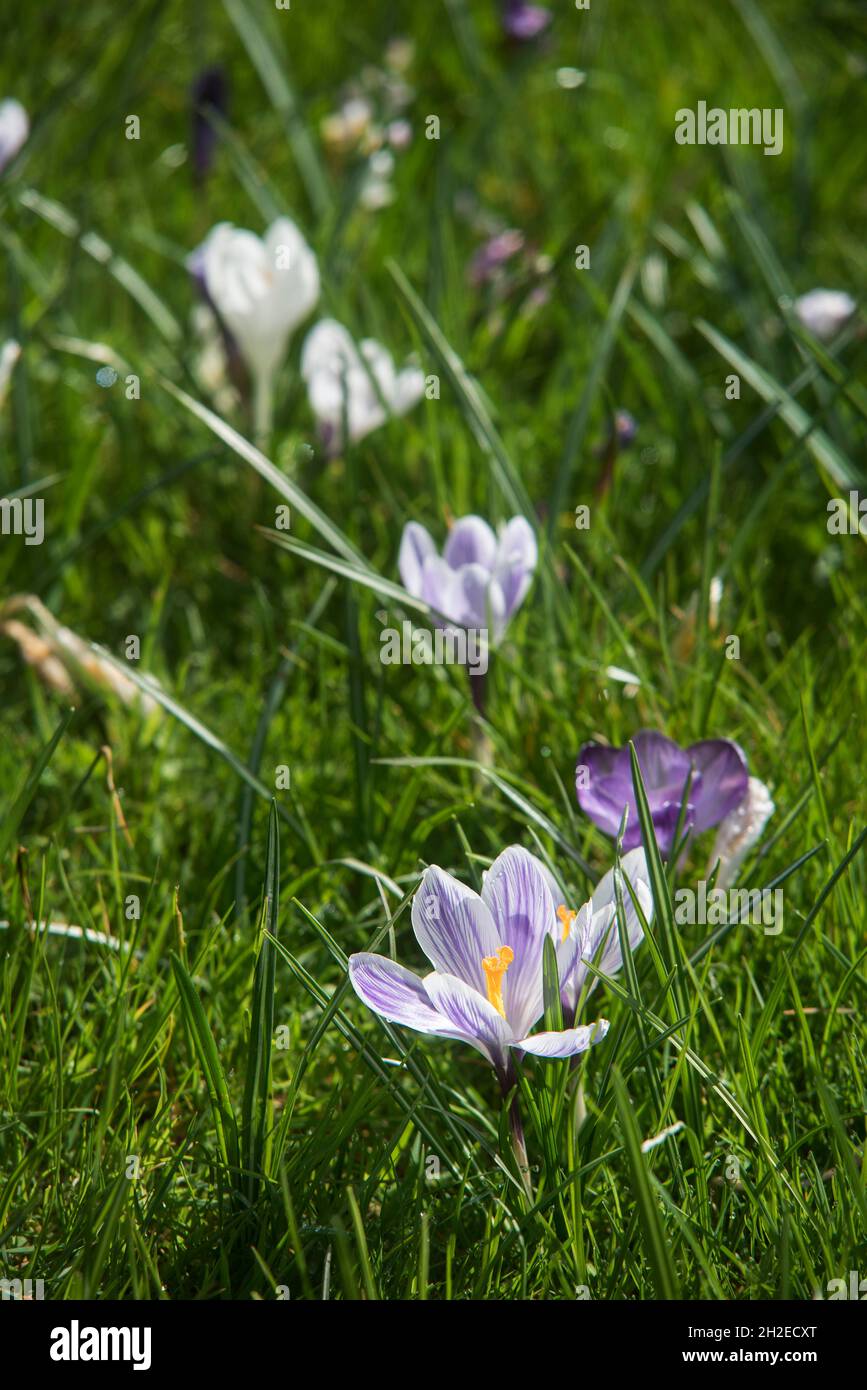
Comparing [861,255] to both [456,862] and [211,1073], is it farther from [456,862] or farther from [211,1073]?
[211,1073]

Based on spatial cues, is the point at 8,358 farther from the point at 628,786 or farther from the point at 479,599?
the point at 628,786

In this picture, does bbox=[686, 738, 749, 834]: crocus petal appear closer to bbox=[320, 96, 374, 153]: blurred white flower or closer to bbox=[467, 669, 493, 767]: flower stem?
bbox=[467, 669, 493, 767]: flower stem

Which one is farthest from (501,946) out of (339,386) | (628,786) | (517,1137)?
(339,386)

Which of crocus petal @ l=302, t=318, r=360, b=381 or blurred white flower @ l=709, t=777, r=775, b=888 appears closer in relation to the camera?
blurred white flower @ l=709, t=777, r=775, b=888

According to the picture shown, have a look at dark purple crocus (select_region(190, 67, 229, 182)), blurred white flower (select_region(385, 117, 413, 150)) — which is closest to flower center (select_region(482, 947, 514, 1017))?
blurred white flower (select_region(385, 117, 413, 150))

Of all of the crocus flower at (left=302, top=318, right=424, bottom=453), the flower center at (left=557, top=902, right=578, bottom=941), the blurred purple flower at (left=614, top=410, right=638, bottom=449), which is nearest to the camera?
the flower center at (left=557, top=902, right=578, bottom=941)
